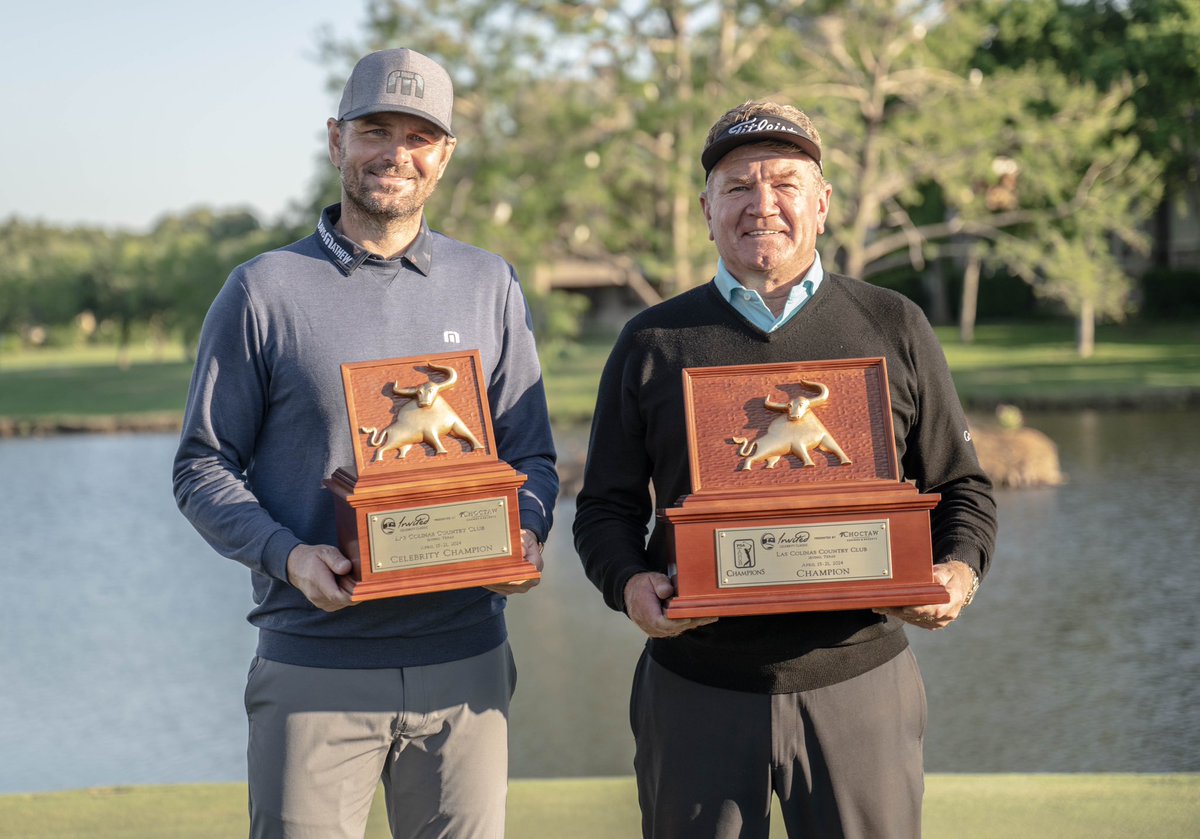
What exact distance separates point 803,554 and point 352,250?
1.13 m

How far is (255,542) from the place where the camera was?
2.72 meters

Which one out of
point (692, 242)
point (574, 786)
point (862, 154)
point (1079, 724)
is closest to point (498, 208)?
point (692, 242)

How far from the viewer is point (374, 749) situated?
287 cm

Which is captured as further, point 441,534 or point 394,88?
point 394,88

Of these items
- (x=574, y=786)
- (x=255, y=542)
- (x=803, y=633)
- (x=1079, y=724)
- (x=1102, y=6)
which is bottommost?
(x=1079, y=724)

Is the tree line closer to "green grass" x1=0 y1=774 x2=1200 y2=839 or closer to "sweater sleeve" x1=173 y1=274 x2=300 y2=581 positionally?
"green grass" x1=0 y1=774 x2=1200 y2=839

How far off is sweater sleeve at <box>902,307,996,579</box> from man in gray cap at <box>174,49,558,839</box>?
0.82 meters

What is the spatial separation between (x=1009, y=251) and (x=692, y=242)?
16.7ft

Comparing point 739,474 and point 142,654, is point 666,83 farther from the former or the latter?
point 739,474

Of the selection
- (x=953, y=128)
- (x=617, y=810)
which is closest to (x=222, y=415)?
(x=617, y=810)

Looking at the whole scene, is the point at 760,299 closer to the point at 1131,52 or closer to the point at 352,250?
the point at 352,250

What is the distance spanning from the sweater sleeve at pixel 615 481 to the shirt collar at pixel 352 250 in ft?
1.49

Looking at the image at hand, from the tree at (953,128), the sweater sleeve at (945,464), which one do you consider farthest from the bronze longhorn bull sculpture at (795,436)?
the tree at (953,128)


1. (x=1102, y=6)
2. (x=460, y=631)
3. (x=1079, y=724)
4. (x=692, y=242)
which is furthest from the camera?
(x=692, y=242)
